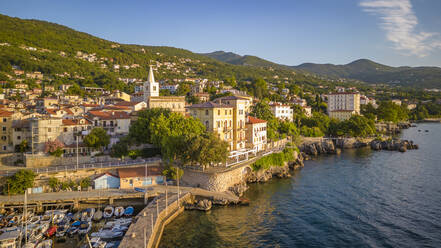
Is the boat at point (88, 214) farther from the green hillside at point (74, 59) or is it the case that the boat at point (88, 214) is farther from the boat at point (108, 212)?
the green hillside at point (74, 59)

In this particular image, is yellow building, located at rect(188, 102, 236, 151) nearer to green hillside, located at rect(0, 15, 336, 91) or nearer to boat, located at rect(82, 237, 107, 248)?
boat, located at rect(82, 237, 107, 248)

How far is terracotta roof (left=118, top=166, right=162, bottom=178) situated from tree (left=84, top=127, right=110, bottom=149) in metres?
6.27

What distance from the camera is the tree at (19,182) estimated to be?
30.1 meters

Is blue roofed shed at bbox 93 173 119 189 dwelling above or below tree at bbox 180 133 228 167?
below

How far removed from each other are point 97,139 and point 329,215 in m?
30.6

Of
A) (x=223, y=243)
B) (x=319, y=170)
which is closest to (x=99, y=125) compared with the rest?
(x=223, y=243)

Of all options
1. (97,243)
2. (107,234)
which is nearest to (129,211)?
(107,234)

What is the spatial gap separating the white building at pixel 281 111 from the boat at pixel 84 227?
57889 millimetres

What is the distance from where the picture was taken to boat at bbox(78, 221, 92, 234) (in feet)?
78.4

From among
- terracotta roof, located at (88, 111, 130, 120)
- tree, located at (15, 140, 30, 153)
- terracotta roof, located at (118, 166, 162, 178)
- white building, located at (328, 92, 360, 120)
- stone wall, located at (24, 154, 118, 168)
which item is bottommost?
terracotta roof, located at (118, 166, 162, 178)

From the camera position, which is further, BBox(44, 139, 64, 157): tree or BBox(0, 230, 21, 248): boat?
BBox(44, 139, 64, 157): tree

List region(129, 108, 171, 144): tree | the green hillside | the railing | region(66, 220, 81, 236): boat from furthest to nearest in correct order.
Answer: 1. the green hillside
2. region(129, 108, 171, 144): tree
3. the railing
4. region(66, 220, 81, 236): boat

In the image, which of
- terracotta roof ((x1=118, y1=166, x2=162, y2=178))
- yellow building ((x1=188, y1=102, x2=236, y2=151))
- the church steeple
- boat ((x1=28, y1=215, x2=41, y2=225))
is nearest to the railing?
terracotta roof ((x1=118, y1=166, x2=162, y2=178))

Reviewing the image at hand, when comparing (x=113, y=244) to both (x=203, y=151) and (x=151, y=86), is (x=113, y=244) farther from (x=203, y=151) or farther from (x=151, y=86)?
(x=151, y=86)
